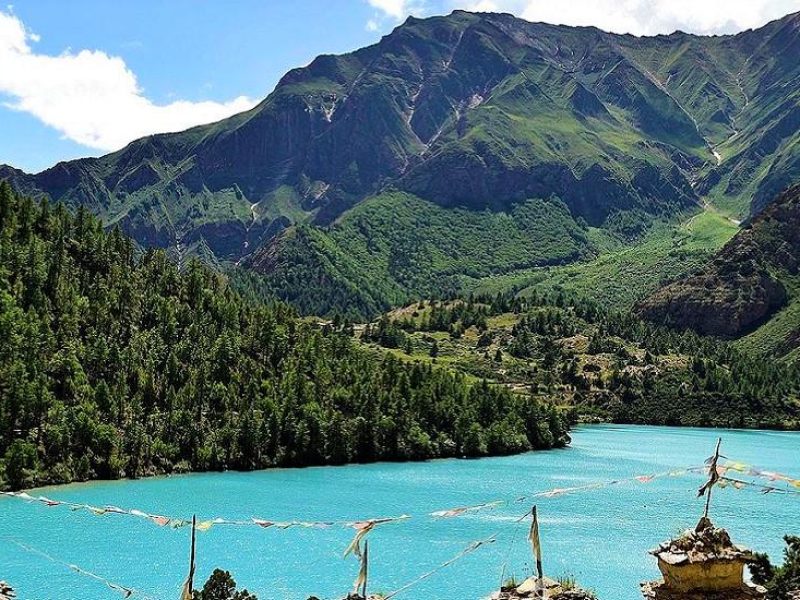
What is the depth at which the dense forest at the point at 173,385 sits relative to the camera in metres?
117

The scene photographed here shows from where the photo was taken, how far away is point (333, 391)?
156250 millimetres

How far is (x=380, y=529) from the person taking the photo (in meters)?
88.0

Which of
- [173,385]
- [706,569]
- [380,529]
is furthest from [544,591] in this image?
[173,385]

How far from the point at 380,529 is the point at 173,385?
209ft

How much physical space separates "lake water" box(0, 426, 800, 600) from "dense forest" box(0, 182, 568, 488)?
6196 mm

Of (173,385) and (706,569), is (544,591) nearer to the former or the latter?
(706,569)

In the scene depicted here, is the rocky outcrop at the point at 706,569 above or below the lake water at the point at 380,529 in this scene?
above

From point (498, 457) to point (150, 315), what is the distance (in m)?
67.7

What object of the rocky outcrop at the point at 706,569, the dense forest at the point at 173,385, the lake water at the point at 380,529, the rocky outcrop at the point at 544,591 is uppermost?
the dense forest at the point at 173,385

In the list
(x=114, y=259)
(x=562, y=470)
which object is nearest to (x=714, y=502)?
(x=562, y=470)

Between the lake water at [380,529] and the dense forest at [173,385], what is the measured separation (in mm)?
6196

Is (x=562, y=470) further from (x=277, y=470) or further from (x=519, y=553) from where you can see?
(x=519, y=553)

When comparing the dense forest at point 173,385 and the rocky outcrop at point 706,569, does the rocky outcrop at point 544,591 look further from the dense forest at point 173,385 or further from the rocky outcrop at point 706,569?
the dense forest at point 173,385

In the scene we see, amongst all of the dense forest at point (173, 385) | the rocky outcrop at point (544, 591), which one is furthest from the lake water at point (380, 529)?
the rocky outcrop at point (544, 591)
